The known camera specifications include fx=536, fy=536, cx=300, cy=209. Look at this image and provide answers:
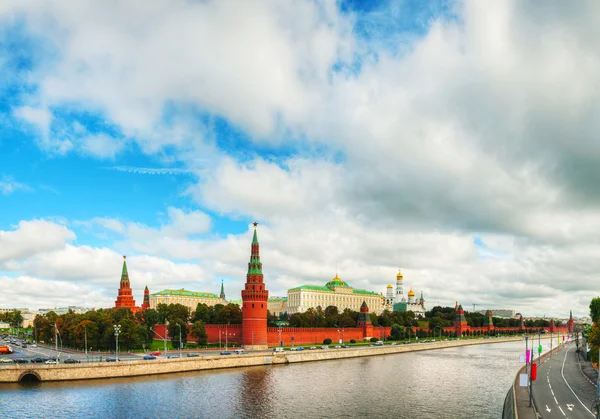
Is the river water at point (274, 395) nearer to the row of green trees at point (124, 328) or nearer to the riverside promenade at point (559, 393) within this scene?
the riverside promenade at point (559, 393)

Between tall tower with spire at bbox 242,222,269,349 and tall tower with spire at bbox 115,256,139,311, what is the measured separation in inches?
1929

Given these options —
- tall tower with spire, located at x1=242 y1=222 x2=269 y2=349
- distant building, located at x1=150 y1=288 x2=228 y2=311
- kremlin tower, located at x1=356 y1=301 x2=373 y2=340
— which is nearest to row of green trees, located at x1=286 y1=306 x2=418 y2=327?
kremlin tower, located at x1=356 y1=301 x2=373 y2=340

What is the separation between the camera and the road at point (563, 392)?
36.7 m

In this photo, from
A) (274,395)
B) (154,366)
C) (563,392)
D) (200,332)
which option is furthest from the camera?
(200,332)

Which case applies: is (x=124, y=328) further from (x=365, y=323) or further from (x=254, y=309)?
(x=365, y=323)

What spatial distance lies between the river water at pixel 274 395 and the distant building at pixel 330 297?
10783 centimetres

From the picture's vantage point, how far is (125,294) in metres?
130

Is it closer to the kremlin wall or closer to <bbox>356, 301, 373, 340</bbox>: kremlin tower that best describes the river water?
the kremlin wall

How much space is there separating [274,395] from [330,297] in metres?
136

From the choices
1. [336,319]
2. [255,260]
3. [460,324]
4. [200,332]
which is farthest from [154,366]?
[460,324]

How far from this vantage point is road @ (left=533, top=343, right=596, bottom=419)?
36.7 metres

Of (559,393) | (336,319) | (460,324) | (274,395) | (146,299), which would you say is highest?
(146,299)

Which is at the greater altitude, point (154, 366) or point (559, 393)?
point (559, 393)

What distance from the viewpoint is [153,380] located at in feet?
184
